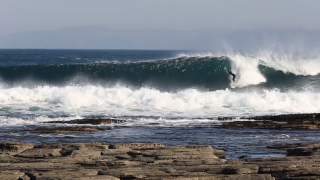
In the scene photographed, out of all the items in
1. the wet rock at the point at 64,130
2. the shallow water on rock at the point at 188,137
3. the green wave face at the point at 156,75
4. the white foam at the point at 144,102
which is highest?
the green wave face at the point at 156,75

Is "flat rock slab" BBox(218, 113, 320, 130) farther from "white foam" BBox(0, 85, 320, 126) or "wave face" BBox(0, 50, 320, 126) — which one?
"white foam" BBox(0, 85, 320, 126)

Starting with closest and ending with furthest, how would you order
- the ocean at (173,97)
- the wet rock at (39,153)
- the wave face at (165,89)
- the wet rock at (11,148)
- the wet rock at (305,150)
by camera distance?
1. the wet rock at (39,153)
2. the wet rock at (11,148)
3. the wet rock at (305,150)
4. the ocean at (173,97)
5. the wave face at (165,89)

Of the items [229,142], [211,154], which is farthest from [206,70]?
[211,154]

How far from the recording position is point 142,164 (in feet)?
39.8

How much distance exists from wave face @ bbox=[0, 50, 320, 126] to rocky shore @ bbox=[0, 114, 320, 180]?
10.7 m

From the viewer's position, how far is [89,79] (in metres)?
42.1

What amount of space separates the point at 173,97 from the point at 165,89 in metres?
5.87

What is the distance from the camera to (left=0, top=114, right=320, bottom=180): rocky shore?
435 inches

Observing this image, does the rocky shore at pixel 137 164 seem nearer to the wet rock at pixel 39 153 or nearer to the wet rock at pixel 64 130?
the wet rock at pixel 39 153

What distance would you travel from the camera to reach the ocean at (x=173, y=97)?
2009 centimetres

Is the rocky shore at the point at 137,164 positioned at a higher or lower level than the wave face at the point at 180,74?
lower

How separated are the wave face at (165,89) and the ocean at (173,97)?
48mm

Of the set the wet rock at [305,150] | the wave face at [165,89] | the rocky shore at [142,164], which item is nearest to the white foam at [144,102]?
the wave face at [165,89]

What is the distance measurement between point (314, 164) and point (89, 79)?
101 feet
